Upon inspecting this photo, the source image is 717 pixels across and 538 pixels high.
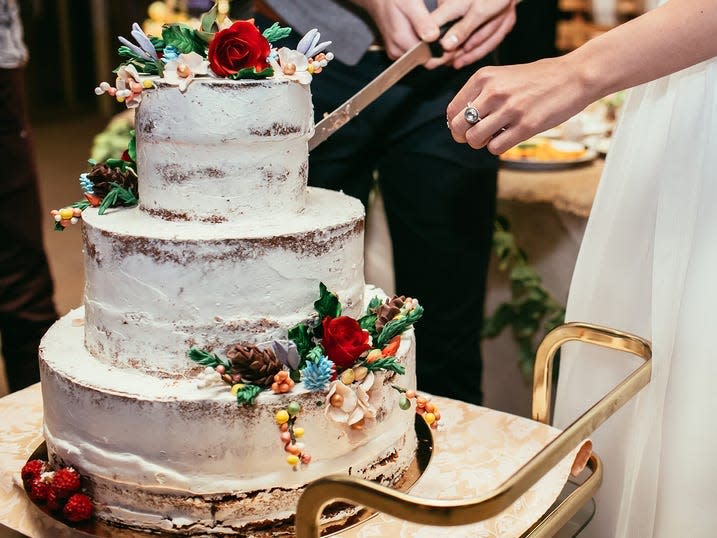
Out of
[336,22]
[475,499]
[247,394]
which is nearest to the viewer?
[475,499]

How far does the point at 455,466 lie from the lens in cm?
162

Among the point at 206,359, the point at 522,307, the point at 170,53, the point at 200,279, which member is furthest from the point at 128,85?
the point at 522,307

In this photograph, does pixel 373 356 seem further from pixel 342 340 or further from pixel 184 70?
pixel 184 70

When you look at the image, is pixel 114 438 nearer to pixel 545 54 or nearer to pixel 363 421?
pixel 363 421

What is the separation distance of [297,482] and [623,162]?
866 millimetres

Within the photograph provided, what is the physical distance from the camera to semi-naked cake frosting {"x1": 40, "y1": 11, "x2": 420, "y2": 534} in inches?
A: 52.3

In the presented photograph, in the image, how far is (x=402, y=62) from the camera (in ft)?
5.93

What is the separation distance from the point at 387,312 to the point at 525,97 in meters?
0.41

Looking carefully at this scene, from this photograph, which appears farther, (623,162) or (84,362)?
(623,162)

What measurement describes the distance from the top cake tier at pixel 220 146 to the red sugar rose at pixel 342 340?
0.68ft

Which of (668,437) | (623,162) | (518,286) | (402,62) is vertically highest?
(402,62)

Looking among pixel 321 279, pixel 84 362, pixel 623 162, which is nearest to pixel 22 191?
pixel 84 362

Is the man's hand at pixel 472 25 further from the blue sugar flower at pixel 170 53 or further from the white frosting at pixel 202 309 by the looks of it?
the blue sugar flower at pixel 170 53

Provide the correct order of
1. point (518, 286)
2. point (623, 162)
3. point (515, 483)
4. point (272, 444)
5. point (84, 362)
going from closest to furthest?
point (515, 483) → point (272, 444) → point (84, 362) → point (623, 162) → point (518, 286)
